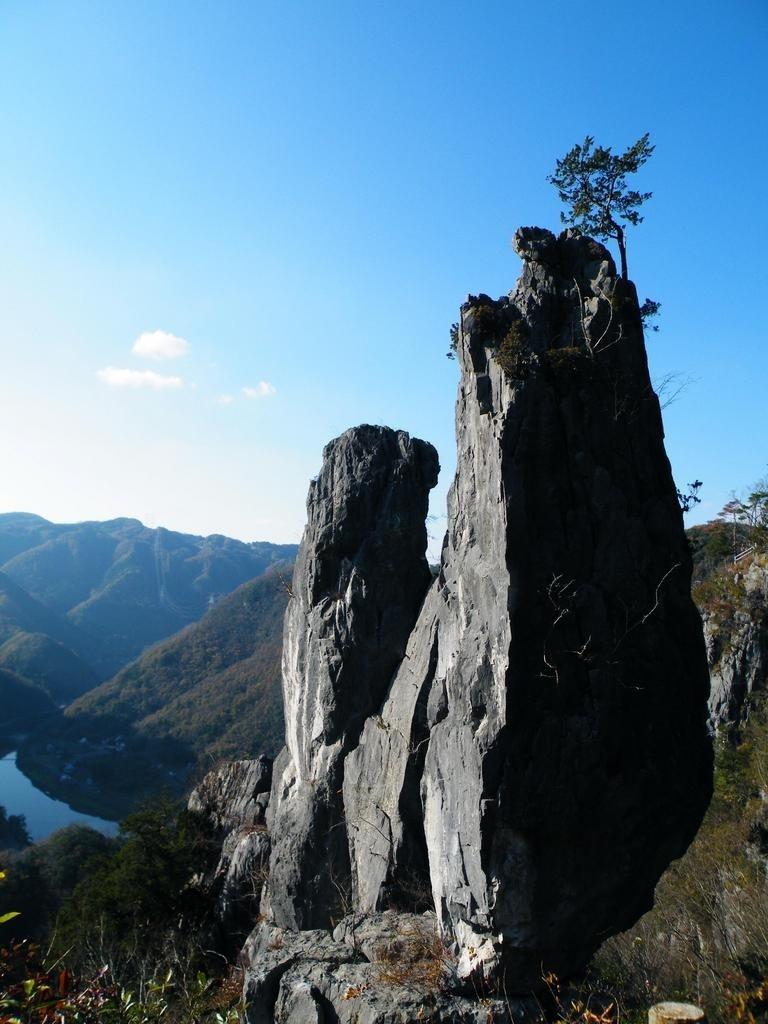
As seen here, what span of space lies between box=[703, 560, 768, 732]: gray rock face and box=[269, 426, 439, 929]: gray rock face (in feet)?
72.9

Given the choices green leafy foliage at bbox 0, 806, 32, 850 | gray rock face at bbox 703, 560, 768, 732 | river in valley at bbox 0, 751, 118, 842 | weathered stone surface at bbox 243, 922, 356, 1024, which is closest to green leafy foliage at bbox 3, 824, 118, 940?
green leafy foliage at bbox 0, 806, 32, 850

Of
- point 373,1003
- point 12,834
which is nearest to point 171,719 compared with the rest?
point 12,834

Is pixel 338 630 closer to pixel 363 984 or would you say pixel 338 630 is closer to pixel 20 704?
pixel 363 984

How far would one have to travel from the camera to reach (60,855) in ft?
145

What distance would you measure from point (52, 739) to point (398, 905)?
104 meters

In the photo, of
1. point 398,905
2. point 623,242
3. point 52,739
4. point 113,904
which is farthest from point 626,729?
point 52,739

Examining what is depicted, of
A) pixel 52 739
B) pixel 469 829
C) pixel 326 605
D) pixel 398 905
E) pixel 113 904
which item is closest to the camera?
pixel 469 829

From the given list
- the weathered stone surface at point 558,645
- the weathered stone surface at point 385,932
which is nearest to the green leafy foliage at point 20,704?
the weathered stone surface at point 385,932

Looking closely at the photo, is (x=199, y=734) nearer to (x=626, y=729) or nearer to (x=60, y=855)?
(x=60, y=855)

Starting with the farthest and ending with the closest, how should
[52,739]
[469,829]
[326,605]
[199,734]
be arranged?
[52,739] < [199,734] < [326,605] < [469,829]

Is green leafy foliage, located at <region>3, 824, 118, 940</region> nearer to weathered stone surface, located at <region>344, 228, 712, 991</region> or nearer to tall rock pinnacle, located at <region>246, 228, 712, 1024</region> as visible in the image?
tall rock pinnacle, located at <region>246, 228, 712, 1024</region>

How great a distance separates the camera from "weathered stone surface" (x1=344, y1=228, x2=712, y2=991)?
1059 centimetres

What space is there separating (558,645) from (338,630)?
261 inches

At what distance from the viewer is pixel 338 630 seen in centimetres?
1641
